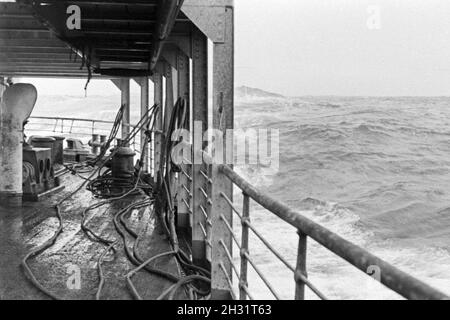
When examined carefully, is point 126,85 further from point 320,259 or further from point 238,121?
point 238,121

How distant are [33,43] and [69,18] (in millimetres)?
3707

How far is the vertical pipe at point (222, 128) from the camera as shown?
10.7 feet

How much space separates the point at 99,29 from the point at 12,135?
227cm

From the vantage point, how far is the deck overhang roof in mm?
3762

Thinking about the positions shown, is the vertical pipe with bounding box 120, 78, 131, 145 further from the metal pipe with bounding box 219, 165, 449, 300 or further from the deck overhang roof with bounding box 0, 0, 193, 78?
the metal pipe with bounding box 219, 165, 449, 300

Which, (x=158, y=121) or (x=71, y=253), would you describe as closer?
(x=71, y=253)

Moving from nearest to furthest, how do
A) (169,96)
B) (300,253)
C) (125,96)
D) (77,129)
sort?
1. (300,253)
2. (169,96)
3. (125,96)
4. (77,129)

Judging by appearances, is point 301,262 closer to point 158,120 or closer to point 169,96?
point 169,96

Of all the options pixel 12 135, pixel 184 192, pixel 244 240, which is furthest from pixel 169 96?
pixel 244 240

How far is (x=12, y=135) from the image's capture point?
5.96 meters

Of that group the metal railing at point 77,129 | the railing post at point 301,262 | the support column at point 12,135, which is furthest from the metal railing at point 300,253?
the metal railing at point 77,129

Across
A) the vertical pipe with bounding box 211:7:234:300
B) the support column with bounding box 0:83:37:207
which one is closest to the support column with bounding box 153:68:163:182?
the support column with bounding box 0:83:37:207

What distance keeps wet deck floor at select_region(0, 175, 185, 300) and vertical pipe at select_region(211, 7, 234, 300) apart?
0.32 m
